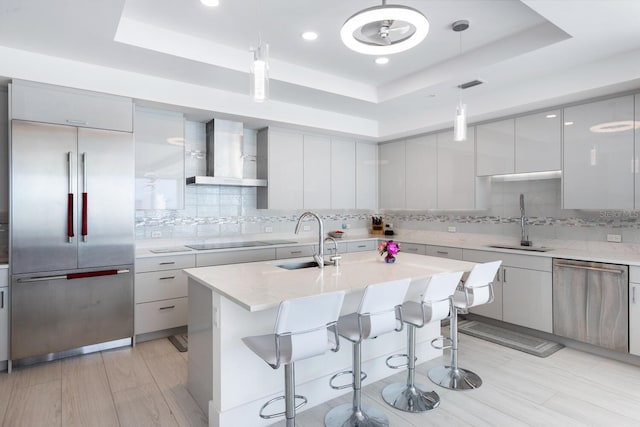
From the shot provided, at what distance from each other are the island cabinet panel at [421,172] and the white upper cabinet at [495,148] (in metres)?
0.68

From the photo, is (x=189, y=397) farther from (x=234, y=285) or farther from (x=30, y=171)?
(x=30, y=171)

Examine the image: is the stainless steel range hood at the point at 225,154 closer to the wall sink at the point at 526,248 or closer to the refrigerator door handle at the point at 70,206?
the refrigerator door handle at the point at 70,206

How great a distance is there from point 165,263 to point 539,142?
4117mm

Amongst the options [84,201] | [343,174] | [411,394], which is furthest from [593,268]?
[84,201]

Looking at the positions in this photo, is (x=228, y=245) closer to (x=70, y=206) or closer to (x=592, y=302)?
(x=70, y=206)

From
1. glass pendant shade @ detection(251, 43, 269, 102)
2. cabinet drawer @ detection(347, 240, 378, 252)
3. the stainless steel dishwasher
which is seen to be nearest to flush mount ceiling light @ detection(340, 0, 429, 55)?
glass pendant shade @ detection(251, 43, 269, 102)

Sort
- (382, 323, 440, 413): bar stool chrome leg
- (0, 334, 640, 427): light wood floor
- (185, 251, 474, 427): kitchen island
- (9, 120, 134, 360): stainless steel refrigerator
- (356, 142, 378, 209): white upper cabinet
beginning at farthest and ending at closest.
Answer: (356, 142, 378, 209): white upper cabinet → (9, 120, 134, 360): stainless steel refrigerator → (382, 323, 440, 413): bar stool chrome leg → (0, 334, 640, 427): light wood floor → (185, 251, 474, 427): kitchen island

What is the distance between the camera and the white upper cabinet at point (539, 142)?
3.90 m

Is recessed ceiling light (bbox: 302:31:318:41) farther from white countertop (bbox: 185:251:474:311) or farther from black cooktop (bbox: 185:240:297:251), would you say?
black cooktop (bbox: 185:240:297:251)

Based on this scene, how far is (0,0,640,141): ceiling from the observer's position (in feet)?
8.73

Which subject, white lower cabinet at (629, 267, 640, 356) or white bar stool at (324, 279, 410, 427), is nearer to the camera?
white bar stool at (324, 279, 410, 427)

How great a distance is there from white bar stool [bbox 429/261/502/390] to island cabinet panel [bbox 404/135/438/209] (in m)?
2.46

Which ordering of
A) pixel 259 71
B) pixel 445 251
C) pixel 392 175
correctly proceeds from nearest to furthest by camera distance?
pixel 259 71 < pixel 445 251 < pixel 392 175

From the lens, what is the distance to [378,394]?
2.70m
